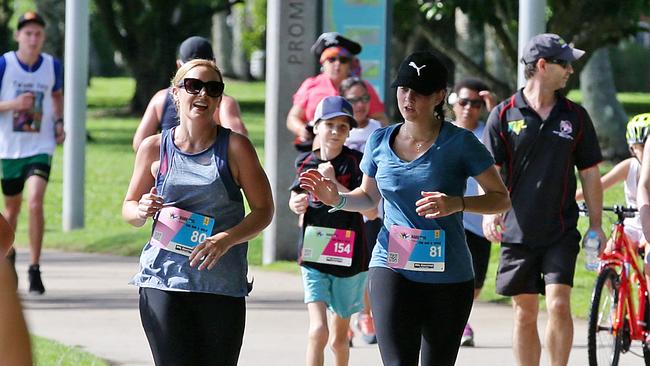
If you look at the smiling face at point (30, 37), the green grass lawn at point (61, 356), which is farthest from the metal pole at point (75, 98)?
the green grass lawn at point (61, 356)

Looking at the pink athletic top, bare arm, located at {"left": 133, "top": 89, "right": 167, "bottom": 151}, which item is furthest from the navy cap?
the pink athletic top

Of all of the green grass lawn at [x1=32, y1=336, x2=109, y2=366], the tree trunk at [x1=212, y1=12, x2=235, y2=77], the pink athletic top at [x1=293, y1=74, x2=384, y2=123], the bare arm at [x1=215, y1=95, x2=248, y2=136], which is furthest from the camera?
the tree trunk at [x1=212, y1=12, x2=235, y2=77]

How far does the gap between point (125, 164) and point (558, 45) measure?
19.4 metres

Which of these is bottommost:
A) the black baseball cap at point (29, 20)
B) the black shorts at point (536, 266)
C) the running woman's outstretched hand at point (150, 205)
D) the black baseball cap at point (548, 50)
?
the black shorts at point (536, 266)

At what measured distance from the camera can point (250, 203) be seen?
5750mm

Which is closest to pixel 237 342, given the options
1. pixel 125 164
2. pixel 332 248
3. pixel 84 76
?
pixel 332 248

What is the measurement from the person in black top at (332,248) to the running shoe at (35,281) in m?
4.18

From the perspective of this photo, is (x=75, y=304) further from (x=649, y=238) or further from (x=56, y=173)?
(x=56, y=173)

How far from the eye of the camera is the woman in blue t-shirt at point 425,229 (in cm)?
594

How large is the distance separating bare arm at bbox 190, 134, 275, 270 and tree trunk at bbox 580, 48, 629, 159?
19426mm

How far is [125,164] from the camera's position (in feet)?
86.7

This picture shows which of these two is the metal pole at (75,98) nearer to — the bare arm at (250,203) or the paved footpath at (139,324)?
the paved footpath at (139,324)

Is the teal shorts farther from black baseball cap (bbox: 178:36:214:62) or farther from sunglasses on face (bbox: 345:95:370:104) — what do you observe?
sunglasses on face (bbox: 345:95:370:104)

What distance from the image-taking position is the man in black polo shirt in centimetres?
758
